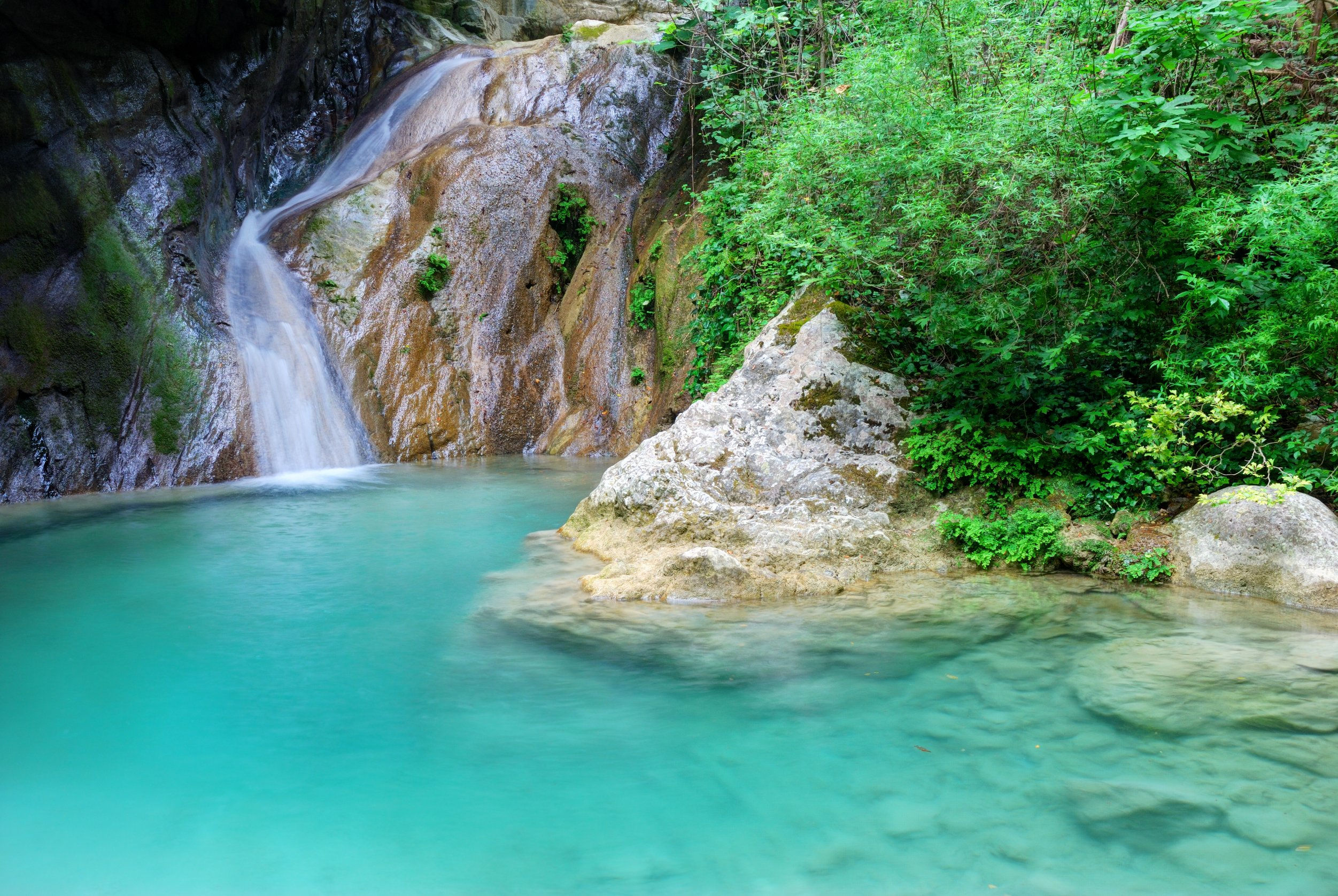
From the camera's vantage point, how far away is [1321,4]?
6496 millimetres

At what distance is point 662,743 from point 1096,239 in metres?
5.02

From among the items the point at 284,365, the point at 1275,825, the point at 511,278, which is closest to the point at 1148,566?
the point at 1275,825

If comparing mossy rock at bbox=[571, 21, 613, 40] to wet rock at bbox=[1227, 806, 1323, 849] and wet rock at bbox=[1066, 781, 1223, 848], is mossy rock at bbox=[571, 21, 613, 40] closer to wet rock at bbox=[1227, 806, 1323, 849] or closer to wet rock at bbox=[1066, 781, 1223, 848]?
wet rock at bbox=[1066, 781, 1223, 848]

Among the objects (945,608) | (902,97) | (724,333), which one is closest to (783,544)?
(945,608)

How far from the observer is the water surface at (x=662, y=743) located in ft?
10.0

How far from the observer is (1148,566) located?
588cm

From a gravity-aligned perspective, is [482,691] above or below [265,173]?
below

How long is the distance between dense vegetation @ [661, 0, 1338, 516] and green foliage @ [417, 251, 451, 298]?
360 inches

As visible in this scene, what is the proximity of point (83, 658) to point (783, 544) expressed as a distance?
468 cm

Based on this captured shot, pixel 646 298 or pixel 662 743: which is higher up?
pixel 646 298

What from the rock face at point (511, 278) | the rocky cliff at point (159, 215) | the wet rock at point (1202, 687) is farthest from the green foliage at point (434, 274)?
the wet rock at point (1202, 687)

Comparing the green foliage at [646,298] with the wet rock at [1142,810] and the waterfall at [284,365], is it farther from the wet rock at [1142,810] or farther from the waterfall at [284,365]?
the wet rock at [1142,810]

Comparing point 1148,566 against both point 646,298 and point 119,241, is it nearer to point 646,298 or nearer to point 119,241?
point 646,298

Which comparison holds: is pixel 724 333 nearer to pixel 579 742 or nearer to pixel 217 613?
pixel 217 613
